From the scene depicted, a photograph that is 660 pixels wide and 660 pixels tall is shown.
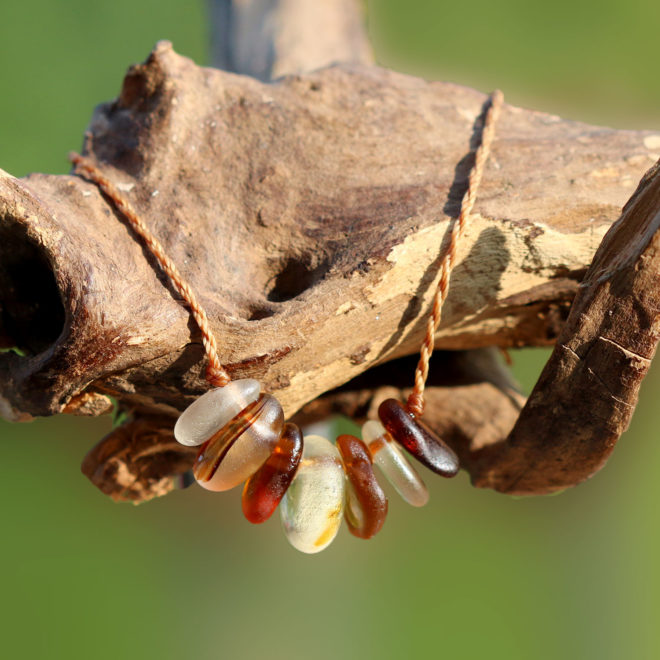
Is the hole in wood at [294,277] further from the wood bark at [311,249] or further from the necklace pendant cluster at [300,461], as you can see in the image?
the necklace pendant cluster at [300,461]

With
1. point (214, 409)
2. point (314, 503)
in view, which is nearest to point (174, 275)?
point (214, 409)

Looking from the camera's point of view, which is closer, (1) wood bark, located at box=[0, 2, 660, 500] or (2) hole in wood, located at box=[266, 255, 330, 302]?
(1) wood bark, located at box=[0, 2, 660, 500]

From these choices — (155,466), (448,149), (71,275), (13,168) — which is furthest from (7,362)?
(13,168)

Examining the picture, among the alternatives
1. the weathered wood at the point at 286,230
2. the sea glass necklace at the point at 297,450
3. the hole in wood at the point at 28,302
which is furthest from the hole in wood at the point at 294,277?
the hole in wood at the point at 28,302

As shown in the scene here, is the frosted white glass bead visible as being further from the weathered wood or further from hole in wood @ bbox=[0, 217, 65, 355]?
hole in wood @ bbox=[0, 217, 65, 355]

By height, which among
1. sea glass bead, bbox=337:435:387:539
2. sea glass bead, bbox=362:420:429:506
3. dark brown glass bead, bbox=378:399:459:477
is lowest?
sea glass bead, bbox=337:435:387:539

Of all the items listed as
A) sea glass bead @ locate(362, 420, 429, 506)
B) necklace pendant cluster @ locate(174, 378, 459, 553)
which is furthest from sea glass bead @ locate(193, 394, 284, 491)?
sea glass bead @ locate(362, 420, 429, 506)
